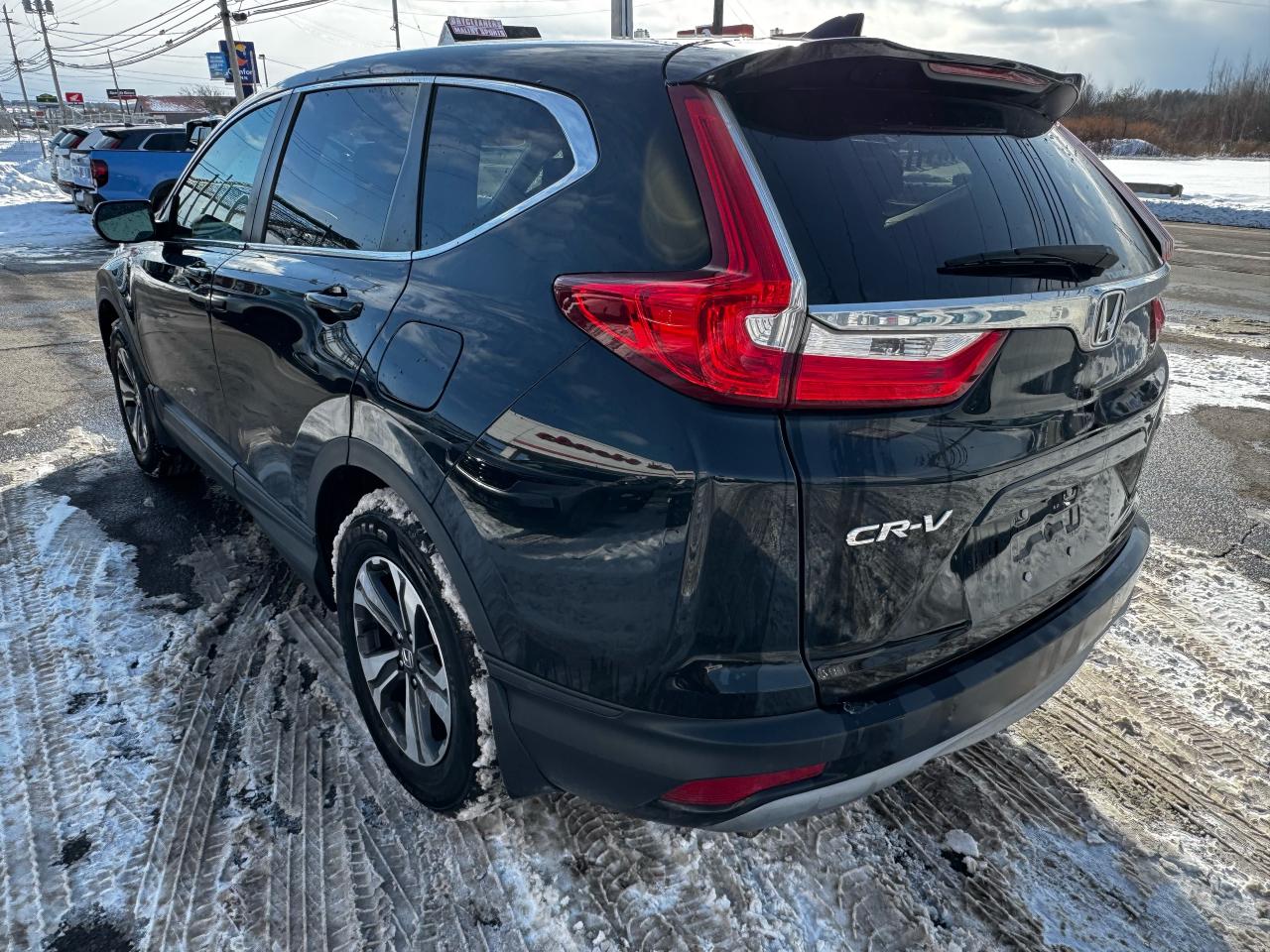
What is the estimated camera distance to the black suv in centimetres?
146

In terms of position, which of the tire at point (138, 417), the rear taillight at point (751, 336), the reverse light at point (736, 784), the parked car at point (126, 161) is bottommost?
the tire at point (138, 417)

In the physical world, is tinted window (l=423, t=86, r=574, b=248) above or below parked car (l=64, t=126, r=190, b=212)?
above

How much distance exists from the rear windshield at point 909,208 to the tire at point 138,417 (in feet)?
11.1

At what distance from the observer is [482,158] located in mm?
1966

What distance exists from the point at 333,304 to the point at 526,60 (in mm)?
776

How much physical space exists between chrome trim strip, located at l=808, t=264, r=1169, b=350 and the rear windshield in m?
0.02

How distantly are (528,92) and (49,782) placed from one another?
216 centimetres

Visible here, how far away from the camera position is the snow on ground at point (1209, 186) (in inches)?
714

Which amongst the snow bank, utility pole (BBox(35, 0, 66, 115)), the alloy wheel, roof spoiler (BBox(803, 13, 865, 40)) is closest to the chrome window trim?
roof spoiler (BBox(803, 13, 865, 40))

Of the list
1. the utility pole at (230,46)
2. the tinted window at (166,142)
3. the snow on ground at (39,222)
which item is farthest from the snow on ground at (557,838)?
the utility pole at (230,46)

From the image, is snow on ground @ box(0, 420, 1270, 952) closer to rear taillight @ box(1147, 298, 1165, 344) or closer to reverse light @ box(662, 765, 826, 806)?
reverse light @ box(662, 765, 826, 806)

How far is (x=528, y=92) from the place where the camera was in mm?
1892

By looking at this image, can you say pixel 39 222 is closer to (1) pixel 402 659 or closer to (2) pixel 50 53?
(1) pixel 402 659

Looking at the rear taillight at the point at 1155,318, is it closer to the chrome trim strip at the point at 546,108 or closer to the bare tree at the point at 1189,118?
the chrome trim strip at the point at 546,108
